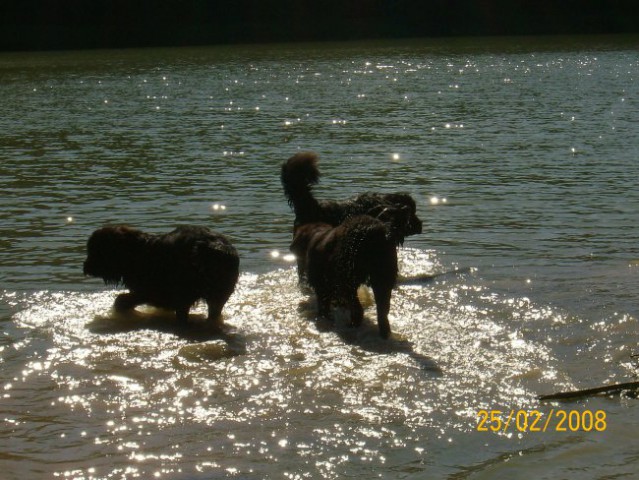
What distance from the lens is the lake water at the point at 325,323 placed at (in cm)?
583

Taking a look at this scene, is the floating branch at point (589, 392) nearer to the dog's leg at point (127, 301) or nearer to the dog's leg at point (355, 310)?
the dog's leg at point (355, 310)

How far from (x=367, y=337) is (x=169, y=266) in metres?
1.73

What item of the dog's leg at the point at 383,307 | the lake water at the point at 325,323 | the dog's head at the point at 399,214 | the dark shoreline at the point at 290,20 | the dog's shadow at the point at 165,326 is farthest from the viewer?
the dark shoreline at the point at 290,20

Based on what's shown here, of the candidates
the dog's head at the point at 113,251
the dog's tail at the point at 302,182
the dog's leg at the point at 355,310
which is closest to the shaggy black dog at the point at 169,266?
the dog's head at the point at 113,251

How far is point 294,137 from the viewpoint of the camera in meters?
21.0

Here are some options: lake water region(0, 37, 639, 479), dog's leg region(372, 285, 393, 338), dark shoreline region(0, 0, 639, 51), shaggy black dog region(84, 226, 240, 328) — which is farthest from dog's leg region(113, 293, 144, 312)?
dark shoreline region(0, 0, 639, 51)

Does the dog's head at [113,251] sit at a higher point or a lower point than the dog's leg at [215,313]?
higher

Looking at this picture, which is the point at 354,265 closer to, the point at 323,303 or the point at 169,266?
the point at 323,303

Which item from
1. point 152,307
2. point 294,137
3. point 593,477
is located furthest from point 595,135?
point 593,477

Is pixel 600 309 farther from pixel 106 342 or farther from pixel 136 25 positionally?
pixel 136 25

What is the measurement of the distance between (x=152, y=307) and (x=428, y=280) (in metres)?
2.45
